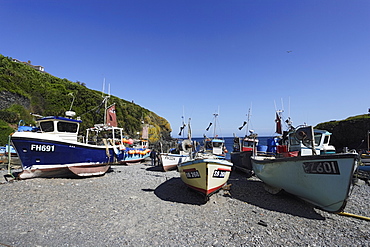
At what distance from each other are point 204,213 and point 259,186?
568 cm

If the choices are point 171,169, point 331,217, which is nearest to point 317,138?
point 331,217

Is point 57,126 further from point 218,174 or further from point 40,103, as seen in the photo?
point 40,103

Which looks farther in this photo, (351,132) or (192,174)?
(351,132)

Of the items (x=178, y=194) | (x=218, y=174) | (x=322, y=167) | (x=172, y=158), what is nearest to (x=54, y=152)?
(x=172, y=158)

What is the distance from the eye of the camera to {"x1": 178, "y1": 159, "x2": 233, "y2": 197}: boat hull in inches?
320

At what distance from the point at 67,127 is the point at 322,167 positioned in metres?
14.9

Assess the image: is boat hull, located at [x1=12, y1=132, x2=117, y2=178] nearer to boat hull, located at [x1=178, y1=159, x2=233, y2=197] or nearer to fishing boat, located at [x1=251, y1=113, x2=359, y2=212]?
boat hull, located at [x1=178, y1=159, x2=233, y2=197]

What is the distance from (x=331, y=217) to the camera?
720 cm

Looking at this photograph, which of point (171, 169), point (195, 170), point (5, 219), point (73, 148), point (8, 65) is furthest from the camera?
point (8, 65)

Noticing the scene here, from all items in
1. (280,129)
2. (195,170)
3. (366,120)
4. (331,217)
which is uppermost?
(366,120)

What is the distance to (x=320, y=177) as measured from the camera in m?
7.13

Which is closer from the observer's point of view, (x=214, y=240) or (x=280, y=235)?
(x=214, y=240)

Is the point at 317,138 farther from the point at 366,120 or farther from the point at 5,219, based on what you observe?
the point at 366,120

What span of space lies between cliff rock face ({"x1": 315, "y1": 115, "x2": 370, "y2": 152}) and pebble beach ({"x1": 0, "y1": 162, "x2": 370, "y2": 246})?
37121 mm
